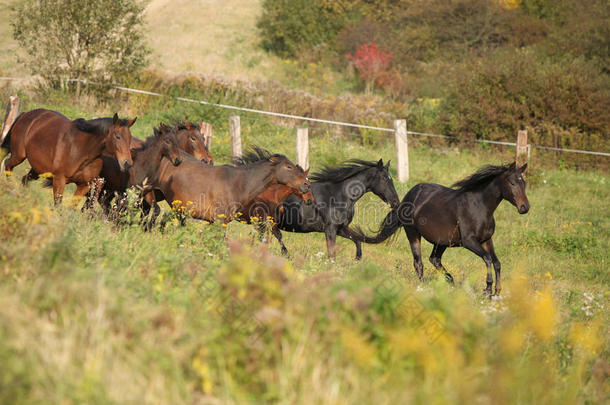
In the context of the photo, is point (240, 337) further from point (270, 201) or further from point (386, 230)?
point (386, 230)

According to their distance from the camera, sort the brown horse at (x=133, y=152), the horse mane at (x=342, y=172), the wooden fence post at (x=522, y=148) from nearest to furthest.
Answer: the brown horse at (x=133, y=152) → the horse mane at (x=342, y=172) → the wooden fence post at (x=522, y=148)

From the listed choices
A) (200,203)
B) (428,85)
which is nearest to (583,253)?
(200,203)

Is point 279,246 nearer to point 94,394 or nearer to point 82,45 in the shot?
point 94,394

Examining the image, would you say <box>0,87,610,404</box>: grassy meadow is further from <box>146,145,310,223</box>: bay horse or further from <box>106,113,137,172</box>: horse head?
<box>146,145,310,223</box>: bay horse

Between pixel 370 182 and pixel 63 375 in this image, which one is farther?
pixel 370 182

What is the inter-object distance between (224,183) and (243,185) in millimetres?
257

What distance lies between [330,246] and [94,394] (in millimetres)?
7004

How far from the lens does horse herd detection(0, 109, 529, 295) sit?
327 inches

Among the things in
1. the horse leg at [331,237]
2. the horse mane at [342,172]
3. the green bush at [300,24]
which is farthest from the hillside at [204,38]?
the horse leg at [331,237]

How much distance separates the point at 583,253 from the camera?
1179cm

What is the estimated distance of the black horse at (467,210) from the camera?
8633 millimetres

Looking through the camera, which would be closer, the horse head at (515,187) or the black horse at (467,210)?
the horse head at (515,187)

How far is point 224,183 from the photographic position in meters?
8.38

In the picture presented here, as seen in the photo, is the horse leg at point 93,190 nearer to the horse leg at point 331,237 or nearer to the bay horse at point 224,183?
the bay horse at point 224,183
